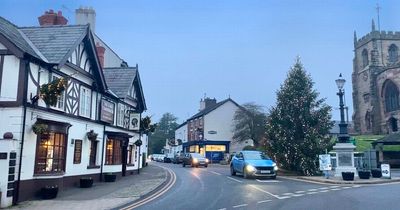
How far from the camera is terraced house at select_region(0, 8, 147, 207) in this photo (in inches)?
564

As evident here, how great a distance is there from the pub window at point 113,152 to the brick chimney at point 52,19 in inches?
337

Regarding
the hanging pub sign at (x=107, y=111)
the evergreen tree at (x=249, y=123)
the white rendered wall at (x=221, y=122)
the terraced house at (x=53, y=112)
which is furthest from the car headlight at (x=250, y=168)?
the white rendered wall at (x=221, y=122)

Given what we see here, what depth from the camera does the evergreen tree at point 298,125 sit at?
87.7ft

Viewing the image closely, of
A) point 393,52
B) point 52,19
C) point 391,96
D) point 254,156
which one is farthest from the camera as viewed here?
point 393,52

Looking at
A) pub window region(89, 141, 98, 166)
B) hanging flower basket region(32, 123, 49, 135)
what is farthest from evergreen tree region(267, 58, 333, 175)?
hanging flower basket region(32, 123, 49, 135)

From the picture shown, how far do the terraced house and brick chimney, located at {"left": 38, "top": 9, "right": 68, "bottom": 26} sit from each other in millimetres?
62

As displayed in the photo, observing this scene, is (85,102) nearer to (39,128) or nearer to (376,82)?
(39,128)

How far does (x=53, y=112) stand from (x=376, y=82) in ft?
204

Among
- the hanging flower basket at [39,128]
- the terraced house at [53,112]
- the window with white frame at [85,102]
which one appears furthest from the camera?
the window with white frame at [85,102]

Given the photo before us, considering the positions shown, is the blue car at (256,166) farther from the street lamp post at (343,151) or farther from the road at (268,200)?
the road at (268,200)

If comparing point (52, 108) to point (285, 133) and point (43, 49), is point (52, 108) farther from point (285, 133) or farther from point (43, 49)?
point (285, 133)

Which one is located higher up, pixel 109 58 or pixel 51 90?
pixel 109 58

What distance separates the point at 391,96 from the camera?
60875 millimetres

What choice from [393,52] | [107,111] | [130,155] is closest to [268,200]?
[107,111]
